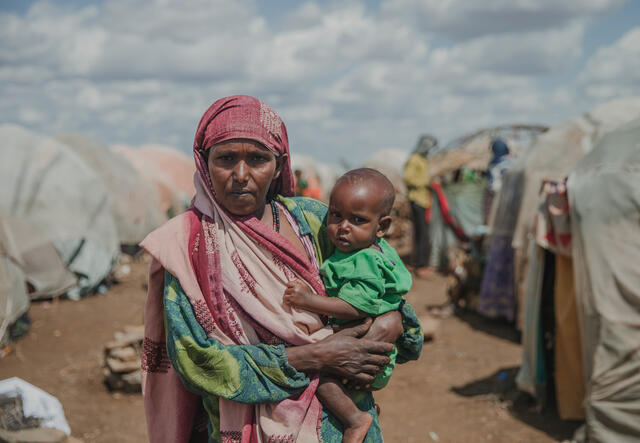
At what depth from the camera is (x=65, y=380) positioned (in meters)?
5.69

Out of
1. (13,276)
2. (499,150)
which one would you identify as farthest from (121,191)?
(499,150)

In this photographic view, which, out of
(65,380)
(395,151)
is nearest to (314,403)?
(65,380)

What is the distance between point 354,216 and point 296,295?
35cm

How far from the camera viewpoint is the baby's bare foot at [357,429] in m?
1.77

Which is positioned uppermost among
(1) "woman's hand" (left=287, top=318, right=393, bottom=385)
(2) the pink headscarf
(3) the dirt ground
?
(2) the pink headscarf

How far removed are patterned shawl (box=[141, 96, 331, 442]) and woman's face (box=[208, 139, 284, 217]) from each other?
0.09ft

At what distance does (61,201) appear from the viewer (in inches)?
363

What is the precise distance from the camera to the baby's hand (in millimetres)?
1688

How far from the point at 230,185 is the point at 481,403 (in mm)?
4318

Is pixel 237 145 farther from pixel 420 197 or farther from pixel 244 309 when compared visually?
pixel 420 197

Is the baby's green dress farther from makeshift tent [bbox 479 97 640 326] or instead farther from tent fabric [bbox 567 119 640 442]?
makeshift tent [bbox 479 97 640 326]

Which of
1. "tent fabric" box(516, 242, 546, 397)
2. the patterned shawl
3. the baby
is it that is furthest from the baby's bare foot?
"tent fabric" box(516, 242, 546, 397)

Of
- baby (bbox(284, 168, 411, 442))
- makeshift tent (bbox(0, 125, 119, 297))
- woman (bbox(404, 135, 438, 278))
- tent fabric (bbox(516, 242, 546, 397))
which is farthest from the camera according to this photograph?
woman (bbox(404, 135, 438, 278))

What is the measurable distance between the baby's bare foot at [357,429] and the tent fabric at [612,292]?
2.60 metres
